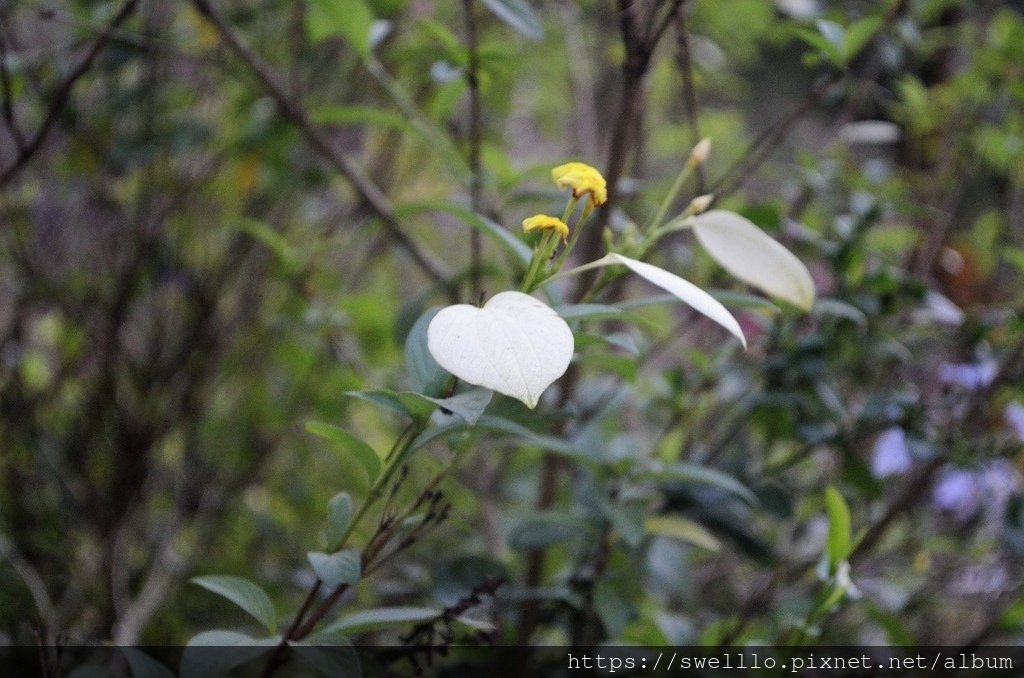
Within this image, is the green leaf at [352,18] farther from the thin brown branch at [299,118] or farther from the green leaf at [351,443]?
the green leaf at [351,443]

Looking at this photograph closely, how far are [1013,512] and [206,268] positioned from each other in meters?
1.11

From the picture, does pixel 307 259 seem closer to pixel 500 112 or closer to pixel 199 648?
pixel 500 112

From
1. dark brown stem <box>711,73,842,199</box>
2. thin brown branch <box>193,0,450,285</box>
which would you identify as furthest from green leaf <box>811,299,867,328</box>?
thin brown branch <box>193,0,450,285</box>

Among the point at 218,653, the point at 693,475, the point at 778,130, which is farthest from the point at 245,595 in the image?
the point at 778,130

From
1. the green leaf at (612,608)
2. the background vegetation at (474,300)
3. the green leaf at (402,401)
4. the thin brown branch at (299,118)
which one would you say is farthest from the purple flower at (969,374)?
the green leaf at (402,401)

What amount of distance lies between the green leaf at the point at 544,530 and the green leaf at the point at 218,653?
0.30 metres

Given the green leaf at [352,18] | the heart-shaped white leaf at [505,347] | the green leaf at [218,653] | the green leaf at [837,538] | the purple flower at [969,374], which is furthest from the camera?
the purple flower at [969,374]

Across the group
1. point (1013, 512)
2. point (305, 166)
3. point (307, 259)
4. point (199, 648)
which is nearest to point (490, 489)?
point (307, 259)

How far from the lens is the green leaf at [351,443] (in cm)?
47

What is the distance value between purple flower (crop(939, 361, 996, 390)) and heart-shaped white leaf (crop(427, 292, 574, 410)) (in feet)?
2.21

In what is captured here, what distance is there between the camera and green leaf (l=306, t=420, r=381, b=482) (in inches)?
18.4

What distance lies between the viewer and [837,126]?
1242 mm

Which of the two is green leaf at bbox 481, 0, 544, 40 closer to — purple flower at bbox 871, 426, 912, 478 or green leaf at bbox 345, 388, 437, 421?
green leaf at bbox 345, 388, 437, 421

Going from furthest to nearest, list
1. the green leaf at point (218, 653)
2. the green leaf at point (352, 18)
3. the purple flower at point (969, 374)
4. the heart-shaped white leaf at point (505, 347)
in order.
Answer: the purple flower at point (969, 374) < the green leaf at point (352, 18) < the green leaf at point (218, 653) < the heart-shaped white leaf at point (505, 347)
